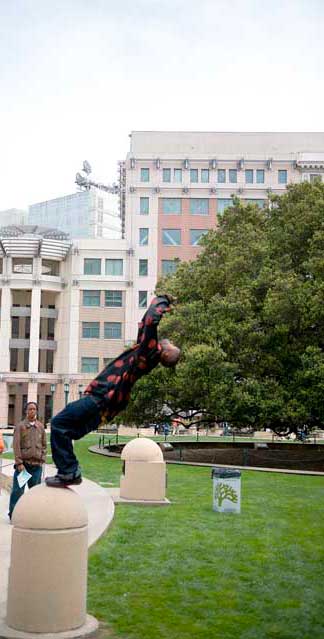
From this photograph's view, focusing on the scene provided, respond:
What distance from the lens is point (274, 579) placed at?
8.63m

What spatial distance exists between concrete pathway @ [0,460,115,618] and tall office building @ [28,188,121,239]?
8873 cm

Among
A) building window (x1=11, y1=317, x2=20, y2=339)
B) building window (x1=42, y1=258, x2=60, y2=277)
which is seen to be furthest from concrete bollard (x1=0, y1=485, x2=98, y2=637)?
building window (x1=11, y1=317, x2=20, y2=339)

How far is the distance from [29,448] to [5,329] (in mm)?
60224

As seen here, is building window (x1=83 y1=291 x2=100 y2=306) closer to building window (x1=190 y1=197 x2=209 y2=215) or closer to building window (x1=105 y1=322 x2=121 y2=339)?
building window (x1=105 y1=322 x2=121 y2=339)

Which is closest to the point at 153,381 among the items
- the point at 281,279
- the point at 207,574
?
the point at 281,279

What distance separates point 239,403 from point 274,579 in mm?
16767

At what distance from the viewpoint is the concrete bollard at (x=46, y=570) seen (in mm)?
6188

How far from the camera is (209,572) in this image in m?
8.91

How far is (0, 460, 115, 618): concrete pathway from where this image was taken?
27.0 ft

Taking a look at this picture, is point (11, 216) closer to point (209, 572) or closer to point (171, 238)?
point (171, 238)

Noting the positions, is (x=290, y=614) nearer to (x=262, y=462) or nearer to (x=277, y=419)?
(x=277, y=419)

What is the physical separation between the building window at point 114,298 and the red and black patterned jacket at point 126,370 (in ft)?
210

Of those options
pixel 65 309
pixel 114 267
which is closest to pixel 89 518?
pixel 114 267

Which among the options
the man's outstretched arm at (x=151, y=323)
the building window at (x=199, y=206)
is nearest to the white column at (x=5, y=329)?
the building window at (x=199, y=206)
